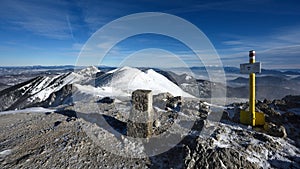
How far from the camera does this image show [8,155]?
641 cm

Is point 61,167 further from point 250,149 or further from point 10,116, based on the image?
point 10,116

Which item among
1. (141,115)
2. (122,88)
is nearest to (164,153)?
(141,115)

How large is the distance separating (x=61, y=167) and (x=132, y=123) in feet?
9.12

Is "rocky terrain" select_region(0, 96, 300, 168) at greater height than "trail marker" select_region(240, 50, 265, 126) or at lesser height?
lesser

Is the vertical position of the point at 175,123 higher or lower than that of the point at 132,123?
lower

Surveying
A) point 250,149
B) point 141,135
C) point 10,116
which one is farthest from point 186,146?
point 10,116

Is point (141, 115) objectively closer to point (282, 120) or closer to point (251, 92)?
point (251, 92)

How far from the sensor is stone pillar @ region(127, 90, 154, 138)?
7039mm

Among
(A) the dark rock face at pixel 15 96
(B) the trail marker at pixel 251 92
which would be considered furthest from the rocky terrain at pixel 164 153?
(A) the dark rock face at pixel 15 96

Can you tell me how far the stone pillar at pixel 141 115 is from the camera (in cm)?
704

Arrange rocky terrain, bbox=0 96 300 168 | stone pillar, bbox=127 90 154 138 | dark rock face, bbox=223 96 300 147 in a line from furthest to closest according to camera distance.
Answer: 1. dark rock face, bbox=223 96 300 147
2. stone pillar, bbox=127 90 154 138
3. rocky terrain, bbox=0 96 300 168

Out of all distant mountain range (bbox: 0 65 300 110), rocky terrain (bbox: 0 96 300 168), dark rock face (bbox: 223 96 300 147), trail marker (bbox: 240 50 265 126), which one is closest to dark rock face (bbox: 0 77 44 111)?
distant mountain range (bbox: 0 65 300 110)

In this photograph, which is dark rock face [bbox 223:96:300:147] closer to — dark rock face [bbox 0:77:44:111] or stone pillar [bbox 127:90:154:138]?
stone pillar [bbox 127:90:154:138]

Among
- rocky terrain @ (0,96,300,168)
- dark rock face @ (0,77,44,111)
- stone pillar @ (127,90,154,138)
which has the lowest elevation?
dark rock face @ (0,77,44,111)
